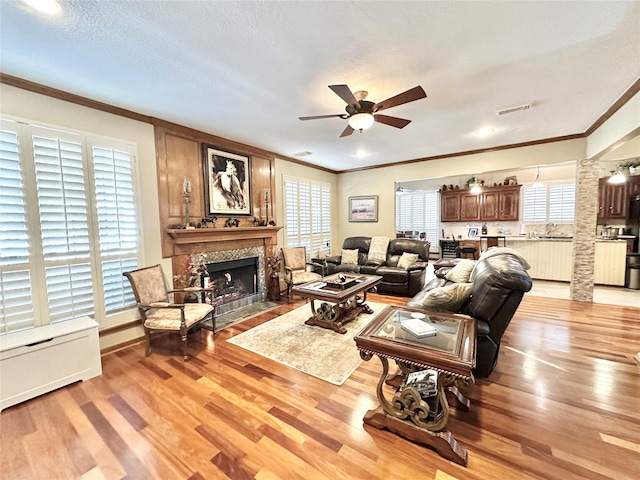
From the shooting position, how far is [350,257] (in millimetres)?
5910

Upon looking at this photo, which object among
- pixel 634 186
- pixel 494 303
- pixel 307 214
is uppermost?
pixel 634 186

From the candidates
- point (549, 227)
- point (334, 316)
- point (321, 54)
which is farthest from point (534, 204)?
point (321, 54)

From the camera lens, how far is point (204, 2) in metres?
1.60

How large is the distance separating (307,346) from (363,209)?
14.1ft

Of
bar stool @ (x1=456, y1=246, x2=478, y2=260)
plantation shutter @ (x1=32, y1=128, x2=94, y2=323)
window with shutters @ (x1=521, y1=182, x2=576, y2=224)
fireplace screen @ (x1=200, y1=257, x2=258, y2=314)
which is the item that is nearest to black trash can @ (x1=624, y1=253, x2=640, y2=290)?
window with shutters @ (x1=521, y1=182, x2=576, y2=224)

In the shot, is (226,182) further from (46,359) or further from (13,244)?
(46,359)

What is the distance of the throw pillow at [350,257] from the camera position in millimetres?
5852

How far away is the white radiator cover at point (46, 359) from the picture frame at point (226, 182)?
2.11m

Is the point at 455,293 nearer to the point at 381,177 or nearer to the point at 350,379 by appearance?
the point at 350,379

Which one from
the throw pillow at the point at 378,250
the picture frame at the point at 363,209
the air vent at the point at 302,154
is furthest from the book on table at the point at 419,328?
the picture frame at the point at 363,209

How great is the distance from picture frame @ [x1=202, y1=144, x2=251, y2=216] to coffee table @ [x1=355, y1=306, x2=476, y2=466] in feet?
10.3

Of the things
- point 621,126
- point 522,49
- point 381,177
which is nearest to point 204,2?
point 522,49

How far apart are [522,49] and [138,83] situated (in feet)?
11.0

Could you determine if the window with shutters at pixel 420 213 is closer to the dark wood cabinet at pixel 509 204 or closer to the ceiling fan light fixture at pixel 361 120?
the dark wood cabinet at pixel 509 204
